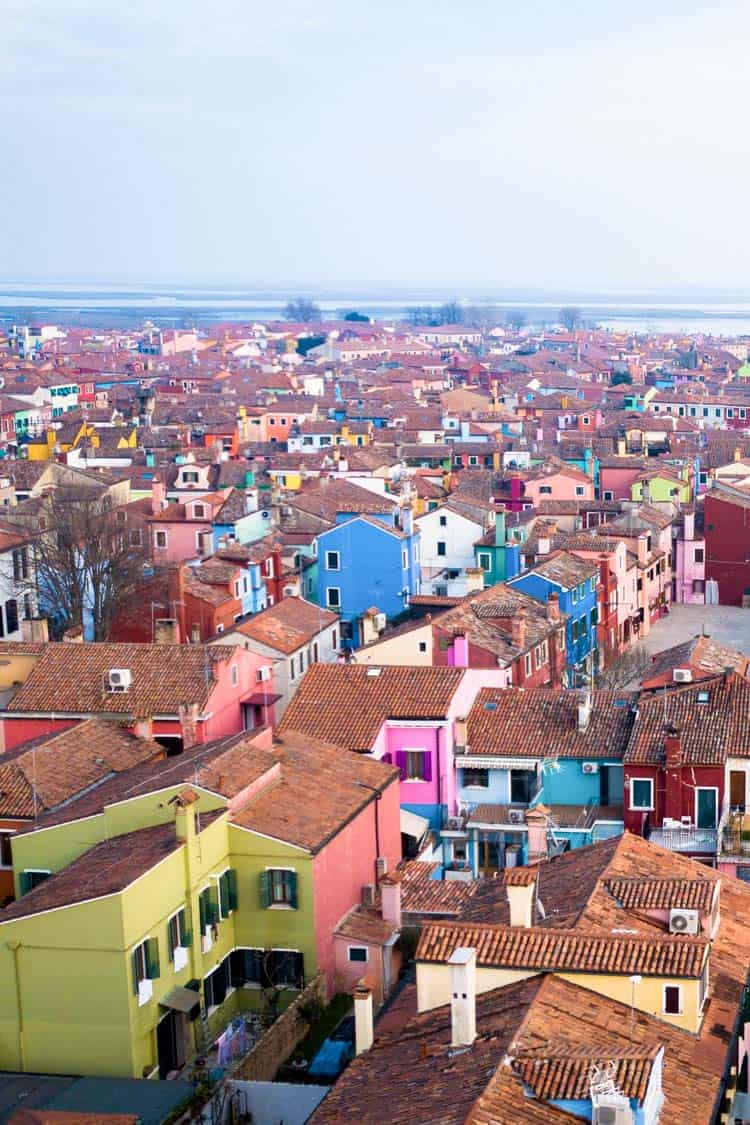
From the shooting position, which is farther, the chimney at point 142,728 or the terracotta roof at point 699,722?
the chimney at point 142,728

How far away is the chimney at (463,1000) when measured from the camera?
30.9 ft

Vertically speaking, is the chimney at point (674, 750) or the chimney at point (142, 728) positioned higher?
the chimney at point (142, 728)

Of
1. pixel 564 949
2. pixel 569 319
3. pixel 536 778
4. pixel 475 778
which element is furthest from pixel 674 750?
pixel 569 319

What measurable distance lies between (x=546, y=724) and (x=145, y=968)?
22.5 feet

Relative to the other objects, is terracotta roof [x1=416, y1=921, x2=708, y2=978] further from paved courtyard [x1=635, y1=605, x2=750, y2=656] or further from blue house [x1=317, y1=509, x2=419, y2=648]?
paved courtyard [x1=635, y1=605, x2=750, y2=656]

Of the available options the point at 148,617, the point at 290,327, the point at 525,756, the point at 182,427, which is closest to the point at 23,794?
the point at 525,756

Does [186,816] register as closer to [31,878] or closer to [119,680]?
[31,878]

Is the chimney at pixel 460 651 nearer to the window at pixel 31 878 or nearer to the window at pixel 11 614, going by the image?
the window at pixel 31 878

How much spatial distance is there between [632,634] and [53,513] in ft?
33.6

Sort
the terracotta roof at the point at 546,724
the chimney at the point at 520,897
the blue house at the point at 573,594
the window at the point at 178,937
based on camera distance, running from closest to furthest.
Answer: the chimney at the point at 520,897, the window at the point at 178,937, the terracotta roof at the point at 546,724, the blue house at the point at 573,594

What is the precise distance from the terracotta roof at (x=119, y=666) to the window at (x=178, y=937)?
4753mm

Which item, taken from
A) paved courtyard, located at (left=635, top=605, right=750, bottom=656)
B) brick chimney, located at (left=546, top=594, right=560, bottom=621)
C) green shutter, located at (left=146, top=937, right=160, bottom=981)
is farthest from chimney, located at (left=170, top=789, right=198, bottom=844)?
paved courtyard, located at (left=635, top=605, right=750, bottom=656)

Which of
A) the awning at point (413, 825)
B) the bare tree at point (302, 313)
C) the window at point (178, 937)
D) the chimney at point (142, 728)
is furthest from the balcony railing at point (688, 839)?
the bare tree at point (302, 313)

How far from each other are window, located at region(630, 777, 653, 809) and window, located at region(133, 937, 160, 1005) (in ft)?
19.7
